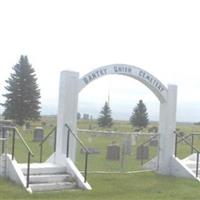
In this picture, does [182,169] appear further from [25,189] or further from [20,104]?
[20,104]

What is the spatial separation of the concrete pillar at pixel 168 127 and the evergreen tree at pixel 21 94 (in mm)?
50537

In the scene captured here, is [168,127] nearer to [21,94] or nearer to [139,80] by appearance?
[139,80]

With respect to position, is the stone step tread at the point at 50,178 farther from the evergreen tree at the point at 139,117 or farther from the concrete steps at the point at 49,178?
the evergreen tree at the point at 139,117

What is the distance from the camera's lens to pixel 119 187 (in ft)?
47.9

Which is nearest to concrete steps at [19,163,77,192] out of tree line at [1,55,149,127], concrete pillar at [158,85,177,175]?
concrete pillar at [158,85,177,175]

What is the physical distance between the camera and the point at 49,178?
1416 cm

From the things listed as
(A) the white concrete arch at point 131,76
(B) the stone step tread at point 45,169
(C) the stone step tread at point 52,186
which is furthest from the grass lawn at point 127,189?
(A) the white concrete arch at point 131,76

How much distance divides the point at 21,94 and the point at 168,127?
52273 millimetres

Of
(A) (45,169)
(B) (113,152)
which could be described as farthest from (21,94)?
(A) (45,169)

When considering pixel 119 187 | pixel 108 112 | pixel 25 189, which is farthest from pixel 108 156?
pixel 108 112

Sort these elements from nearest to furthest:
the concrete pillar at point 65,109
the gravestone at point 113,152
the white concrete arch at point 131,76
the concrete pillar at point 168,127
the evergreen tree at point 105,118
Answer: the concrete pillar at point 65,109
the white concrete arch at point 131,76
the concrete pillar at point 168,127
the gravestone at point 113,152
the evergreen tree at point 105,118

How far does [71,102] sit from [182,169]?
5.02 metres

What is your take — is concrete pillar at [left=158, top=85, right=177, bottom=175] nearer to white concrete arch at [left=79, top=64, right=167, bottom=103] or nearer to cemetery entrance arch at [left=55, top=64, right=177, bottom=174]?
cemetery entrance arch at [left=55, top=64, right=177, bottom=174]

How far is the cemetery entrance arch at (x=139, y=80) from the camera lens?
15453mm
